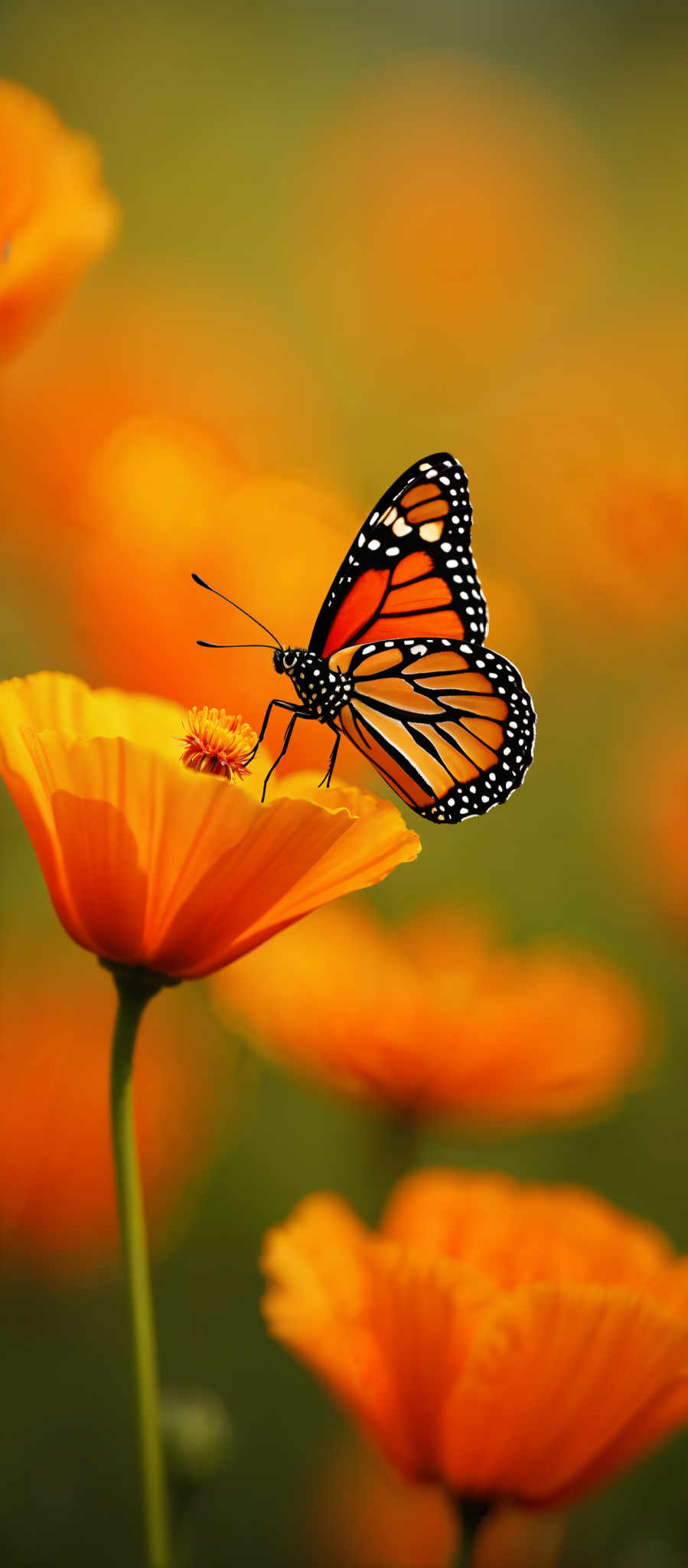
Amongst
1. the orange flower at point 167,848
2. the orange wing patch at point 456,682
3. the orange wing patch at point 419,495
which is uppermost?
the orange wing patch at point 419,495

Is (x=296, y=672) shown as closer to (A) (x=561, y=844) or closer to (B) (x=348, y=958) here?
(B) (x=348, y=958)

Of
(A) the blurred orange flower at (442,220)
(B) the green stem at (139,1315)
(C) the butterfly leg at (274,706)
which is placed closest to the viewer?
(B) the green stem at (139,1315)

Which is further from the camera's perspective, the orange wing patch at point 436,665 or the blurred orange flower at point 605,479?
the blurred orange flower at point 605,479

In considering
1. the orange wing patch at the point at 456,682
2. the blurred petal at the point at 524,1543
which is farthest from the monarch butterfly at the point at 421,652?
the blurred petal at the point at 524,1543

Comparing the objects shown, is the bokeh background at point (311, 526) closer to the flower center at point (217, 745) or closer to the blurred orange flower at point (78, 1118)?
the blurred orange flower at point (78, 1118)

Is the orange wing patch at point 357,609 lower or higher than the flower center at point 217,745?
higher

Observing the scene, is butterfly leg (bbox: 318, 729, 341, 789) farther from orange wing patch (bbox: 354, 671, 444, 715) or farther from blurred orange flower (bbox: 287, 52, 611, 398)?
blurred orange flower (bbox: 287, 52, 611, 398)

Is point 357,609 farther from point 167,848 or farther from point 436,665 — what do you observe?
point 167,848

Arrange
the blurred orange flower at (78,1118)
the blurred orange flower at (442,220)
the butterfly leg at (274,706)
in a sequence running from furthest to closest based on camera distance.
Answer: the blurred orange flower at (442,220)
the blurred orange flower at (78,1118)
the butterfly leg at (274,706)
